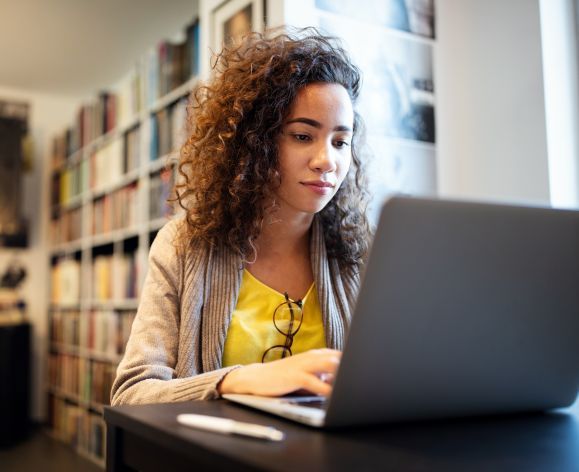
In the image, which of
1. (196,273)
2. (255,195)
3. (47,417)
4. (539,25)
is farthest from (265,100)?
(47,417)

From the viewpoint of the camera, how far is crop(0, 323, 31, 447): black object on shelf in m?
3.87

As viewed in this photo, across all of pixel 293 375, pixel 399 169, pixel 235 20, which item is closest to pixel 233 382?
pixel 293 375

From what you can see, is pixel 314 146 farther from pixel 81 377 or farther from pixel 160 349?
pixel 81 377

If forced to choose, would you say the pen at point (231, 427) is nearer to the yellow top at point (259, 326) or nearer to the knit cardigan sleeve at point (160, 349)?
the knit cardigan sleeve at point (160, 349)

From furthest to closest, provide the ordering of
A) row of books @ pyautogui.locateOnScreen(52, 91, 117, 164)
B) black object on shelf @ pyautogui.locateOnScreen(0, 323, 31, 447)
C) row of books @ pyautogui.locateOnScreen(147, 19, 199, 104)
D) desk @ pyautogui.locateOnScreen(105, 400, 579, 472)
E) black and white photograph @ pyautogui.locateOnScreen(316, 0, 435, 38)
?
black object on shelf @ pyautogui.locateOnScreen(0, 323, 31, 447) → row of books @ pyautogui.locateOnScreen(52, 91, 117, 164) → row of books @ pyautogui.locateOnScreen(147, 19, 199, 104) → black and white photograph @ pyautogui.locateOnScreen(316, 0, 435, 38) → desk @ pyautogui.locateOnScreen(105, 400, 579, 472)

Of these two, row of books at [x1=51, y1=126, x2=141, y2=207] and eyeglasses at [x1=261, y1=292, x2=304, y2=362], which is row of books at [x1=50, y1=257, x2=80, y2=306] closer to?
row of books at [x1=51, y1=126, x2=141, y2=207]

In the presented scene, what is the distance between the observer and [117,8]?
3.39 m

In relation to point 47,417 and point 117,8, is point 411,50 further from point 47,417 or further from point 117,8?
point 47,417

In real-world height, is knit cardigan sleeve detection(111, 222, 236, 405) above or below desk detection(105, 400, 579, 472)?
above

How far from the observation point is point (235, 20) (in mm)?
2000

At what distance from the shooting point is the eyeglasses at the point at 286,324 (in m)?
1.26

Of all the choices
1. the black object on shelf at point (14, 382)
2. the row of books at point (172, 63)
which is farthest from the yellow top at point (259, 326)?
the black object on shelf at point (14, 382)

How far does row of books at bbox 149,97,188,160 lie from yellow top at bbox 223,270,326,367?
152cm

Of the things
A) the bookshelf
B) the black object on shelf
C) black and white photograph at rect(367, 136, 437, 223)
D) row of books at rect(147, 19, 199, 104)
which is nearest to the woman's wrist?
black and white photograph at rect(367, 136, 437, 223)
